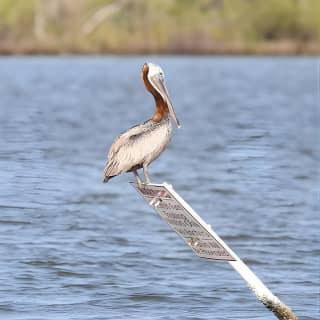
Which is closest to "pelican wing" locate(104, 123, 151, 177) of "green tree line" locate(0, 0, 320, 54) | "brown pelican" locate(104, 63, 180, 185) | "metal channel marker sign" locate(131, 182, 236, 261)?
"brown pelican" locate(104, 63, 180, 185)

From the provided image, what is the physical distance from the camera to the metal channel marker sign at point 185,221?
764 cm

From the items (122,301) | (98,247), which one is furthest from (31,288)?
(98,247)

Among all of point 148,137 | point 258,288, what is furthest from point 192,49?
point 148,137

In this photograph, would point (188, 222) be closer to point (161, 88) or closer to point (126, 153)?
point (126, 153)

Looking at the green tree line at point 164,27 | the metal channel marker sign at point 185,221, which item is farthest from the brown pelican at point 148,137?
the green tree line at point 164,27

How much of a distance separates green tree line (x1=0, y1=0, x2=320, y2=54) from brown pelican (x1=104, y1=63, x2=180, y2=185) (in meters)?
56.7

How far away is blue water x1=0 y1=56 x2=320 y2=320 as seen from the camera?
11.1 meters

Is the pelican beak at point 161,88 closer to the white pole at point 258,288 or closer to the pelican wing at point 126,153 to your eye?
the pelican wing at point 126,153

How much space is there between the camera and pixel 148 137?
780cm

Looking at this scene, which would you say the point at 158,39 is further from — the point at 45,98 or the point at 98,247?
the point at 98,247

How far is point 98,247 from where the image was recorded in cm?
1369

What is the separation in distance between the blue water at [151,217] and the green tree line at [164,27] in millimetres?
31118

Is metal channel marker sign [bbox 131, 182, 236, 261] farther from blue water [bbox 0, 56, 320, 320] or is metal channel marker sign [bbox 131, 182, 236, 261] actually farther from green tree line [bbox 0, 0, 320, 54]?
green tree line [bbox 0, 0, 320, 54]

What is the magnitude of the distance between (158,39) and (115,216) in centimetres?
5013
